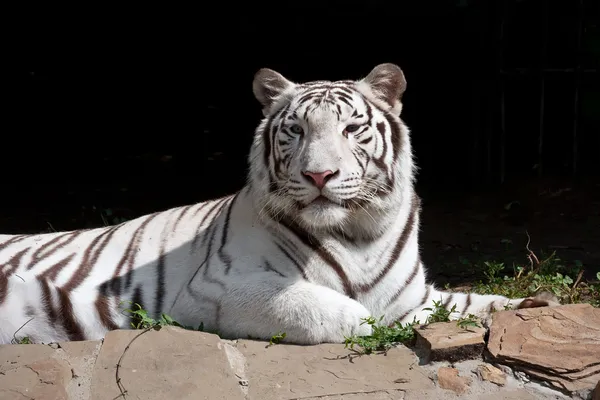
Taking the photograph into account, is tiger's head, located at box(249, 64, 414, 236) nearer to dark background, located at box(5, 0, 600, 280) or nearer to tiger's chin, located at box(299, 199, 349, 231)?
tiger's chin, located at box(299, 199, 349, 231)

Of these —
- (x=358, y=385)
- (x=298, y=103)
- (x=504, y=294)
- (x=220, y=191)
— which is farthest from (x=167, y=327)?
(x=220, y=191)

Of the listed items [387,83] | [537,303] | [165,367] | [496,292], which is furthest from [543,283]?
[165,367]

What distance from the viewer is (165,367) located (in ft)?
9.40

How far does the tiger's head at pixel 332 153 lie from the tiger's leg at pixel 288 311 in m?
0.28

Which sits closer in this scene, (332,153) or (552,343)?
(552,343)

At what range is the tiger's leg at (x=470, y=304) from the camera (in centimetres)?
345

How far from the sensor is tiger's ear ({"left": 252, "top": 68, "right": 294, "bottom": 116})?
3.63 meters

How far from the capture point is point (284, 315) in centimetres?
316

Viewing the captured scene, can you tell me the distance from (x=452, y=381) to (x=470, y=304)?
98 cm

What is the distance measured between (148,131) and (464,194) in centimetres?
331

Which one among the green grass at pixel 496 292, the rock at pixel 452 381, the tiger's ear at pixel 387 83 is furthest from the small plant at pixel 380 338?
the tiger's ear at pixel 387 83

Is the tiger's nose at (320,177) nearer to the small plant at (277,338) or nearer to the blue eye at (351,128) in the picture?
the blue eye at (351,128)

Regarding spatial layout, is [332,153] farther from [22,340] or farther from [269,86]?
[22,340]

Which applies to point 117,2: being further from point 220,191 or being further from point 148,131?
point 220,191
